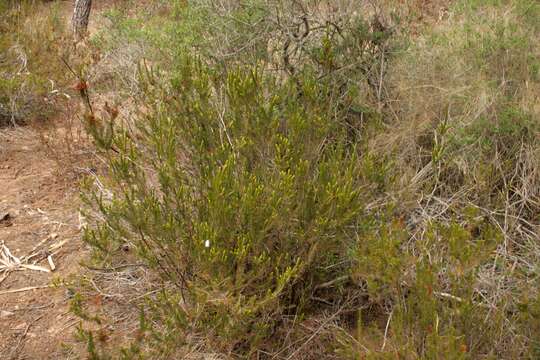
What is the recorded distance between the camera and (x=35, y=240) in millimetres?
3883

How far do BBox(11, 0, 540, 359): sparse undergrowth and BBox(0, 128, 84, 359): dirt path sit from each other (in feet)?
0.90

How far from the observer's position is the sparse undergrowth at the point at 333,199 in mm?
2480

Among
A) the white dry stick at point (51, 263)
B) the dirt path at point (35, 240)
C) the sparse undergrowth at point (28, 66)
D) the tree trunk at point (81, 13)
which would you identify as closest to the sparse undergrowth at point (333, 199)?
the dirt path at point (35, 240)

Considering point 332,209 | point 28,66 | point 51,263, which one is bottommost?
point 51,263

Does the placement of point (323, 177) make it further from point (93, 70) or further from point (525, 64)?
point (93, 70)

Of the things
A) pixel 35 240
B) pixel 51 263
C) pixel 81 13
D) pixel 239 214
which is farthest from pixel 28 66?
pixel 239 214

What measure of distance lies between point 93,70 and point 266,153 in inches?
145

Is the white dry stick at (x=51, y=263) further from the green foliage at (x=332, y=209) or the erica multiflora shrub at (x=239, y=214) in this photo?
the erica multiflora shrub at (x=239, y=214)

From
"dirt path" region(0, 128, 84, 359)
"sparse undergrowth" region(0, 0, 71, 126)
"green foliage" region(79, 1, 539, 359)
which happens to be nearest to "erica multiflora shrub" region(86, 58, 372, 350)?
"green foliage" region(79, 1, 539, 359)

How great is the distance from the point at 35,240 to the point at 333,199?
217 cm

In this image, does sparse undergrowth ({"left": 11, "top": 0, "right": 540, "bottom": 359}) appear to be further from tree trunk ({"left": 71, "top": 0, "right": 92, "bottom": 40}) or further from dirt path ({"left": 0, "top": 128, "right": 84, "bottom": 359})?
tree trunk ({"left": 71, "top": 0, "right": 92, "bottom": 40})

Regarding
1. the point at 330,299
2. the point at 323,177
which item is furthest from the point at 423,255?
the point at 330,299

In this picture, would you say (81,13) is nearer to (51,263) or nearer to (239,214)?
(51,263)

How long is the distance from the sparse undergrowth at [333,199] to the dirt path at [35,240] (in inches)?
10.8
